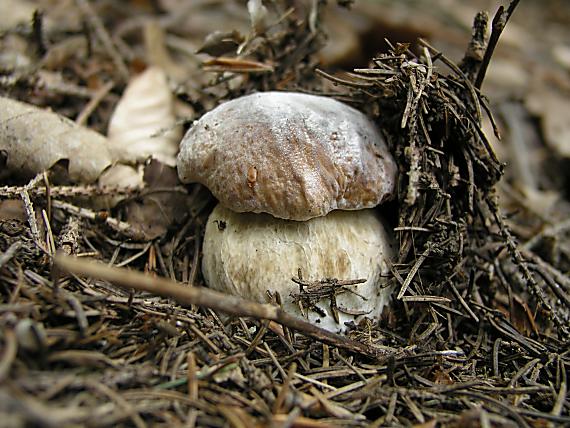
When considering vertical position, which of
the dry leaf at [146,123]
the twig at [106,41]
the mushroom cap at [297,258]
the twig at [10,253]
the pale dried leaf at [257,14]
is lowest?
the mushroom cap at [297,258]

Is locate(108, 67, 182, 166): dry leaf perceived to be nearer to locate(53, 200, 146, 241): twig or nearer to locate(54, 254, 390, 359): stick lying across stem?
locate(53, 200, 146, 241): twig

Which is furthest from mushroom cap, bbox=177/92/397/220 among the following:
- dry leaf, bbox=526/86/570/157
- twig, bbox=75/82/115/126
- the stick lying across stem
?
dry leaf, bbox=526/86/570/157

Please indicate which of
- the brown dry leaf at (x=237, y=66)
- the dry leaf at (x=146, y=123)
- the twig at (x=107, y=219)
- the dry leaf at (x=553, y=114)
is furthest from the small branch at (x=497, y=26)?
the dry leaf at (x=553, y=114)

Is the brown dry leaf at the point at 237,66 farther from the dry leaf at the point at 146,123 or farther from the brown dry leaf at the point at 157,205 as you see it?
the brown dry leaf at the point at 157,205

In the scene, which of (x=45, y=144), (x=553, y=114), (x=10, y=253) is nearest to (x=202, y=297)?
(x=10, y=253)

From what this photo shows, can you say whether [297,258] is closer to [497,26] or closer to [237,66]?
[237,66]

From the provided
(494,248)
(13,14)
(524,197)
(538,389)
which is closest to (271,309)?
(538,389)
